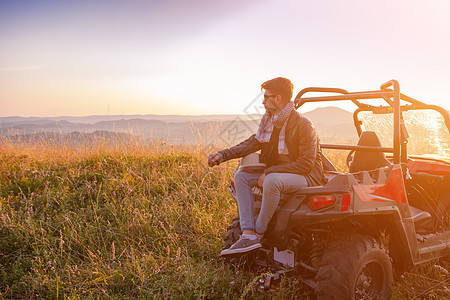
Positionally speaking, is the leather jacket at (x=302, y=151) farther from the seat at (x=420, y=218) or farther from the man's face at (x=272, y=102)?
the seat at (x=420, y=218)

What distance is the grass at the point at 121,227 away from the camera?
3.67 m

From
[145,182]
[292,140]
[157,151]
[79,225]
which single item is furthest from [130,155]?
[292,140]

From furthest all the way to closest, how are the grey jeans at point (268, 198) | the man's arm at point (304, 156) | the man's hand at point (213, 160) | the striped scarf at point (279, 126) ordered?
the man's hand at point (213, 160)
the striped scarf at point (279, 126)
the man's arm at point (304, 156)
the grey jeans at point (268, 198)

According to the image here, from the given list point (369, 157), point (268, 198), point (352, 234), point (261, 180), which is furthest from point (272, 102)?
point (369, 157)

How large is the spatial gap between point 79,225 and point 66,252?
38 cm

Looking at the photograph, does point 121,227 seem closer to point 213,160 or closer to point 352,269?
point 213,160

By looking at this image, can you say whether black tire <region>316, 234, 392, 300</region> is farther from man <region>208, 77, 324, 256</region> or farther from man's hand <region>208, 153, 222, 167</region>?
man's hand <region>208, 153, 222, 167</region>

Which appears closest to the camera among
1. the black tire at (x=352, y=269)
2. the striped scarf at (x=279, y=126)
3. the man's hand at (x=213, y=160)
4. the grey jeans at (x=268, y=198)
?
the black tire at (x=352, y=269)

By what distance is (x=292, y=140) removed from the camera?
11.5 ft

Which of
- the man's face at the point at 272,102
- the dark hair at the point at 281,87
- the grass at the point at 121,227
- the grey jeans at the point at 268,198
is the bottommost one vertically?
the grass at the point at 121,227

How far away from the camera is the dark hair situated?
3.64m

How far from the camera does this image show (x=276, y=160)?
12.1 ft

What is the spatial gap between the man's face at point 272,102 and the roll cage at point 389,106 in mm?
782

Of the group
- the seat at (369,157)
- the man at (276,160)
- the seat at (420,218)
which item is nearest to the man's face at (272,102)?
the man at (276,160)
